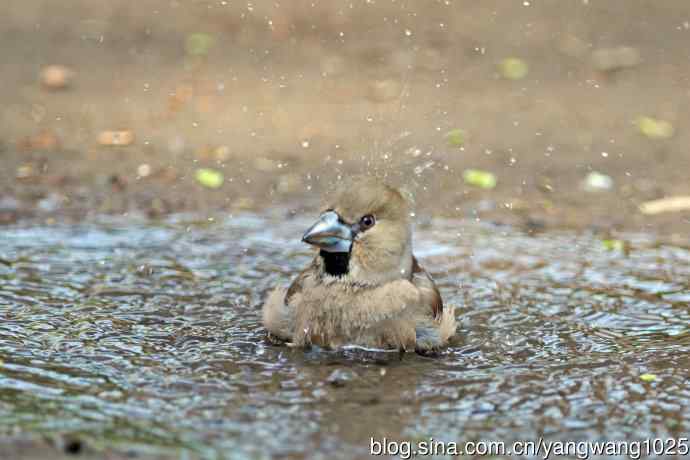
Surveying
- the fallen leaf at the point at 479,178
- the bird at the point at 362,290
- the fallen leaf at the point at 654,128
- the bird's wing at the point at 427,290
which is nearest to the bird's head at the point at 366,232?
the bird at the point at 362,290

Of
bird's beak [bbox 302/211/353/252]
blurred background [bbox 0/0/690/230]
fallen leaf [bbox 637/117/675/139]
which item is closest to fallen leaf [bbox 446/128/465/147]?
blurred background [bbox 0/0/690/230]

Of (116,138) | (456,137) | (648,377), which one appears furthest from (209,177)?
(648,377)

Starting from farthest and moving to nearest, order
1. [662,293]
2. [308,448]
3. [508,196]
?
[508,196] < [662,293] < [308,448]

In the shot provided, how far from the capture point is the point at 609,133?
36.3 ft

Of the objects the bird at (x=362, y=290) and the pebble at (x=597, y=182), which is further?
the pebble at (x=597, y=182)

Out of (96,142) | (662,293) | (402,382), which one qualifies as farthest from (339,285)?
(96,142)

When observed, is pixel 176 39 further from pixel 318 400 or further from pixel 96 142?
pixel 318 400

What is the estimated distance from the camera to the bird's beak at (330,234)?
252 inches

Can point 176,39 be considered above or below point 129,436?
above

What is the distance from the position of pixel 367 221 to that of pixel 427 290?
539mm

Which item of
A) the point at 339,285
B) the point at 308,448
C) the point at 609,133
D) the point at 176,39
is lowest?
the point at 308,448

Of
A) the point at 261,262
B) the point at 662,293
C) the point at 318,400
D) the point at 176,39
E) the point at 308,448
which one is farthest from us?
the point at 176,39

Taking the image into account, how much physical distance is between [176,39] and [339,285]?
275 inches

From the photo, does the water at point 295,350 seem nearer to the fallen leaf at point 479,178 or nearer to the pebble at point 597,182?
Result: the fallen leaf at point 479,178
